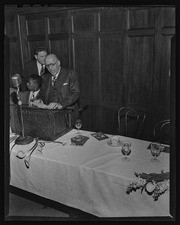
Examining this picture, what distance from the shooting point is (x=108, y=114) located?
366 centimetres

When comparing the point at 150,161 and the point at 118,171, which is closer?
the point at 118,171

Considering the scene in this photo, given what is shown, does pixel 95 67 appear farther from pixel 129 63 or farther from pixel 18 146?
pixel 18 146

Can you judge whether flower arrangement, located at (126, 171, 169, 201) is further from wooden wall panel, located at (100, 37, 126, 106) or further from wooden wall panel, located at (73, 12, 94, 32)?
wooden wall panel, located at (73, 12, 94, 32)

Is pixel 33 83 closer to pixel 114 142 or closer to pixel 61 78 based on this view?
pixel 61 78

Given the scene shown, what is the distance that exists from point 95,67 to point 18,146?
6.02 ft

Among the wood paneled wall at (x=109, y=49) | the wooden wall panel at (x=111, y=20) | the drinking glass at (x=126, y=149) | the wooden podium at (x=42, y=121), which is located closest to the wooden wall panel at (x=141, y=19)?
the wood paneled wall at (x=109, y=49)

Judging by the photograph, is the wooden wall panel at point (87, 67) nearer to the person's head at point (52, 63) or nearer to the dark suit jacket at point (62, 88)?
the dark suit jacket at point (62, 88)

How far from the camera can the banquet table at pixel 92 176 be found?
1.69 metres

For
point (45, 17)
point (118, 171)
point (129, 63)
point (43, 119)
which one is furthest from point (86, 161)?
point (45, 17)

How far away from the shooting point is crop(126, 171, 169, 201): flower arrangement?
5.36 feet

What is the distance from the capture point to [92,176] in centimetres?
179

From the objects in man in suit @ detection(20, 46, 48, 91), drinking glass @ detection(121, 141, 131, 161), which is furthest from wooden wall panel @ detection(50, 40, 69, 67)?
drinking glass @ detection(121, 141, 131, 161)

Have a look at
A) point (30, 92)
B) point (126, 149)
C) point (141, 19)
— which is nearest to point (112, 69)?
point (141, 19)

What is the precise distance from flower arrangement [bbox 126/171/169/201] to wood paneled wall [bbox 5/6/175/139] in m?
1.68
